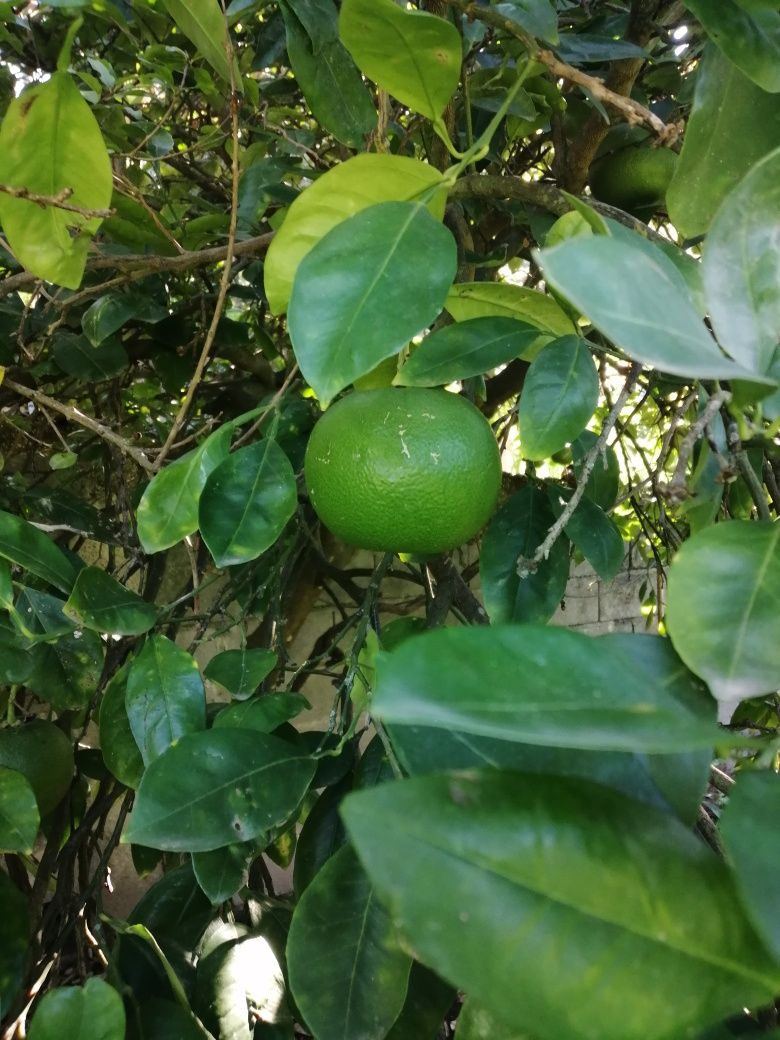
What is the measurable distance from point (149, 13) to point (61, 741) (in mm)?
1133

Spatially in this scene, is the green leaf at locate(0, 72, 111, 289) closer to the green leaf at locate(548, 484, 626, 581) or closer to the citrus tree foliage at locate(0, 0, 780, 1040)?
the citrus tree foliage at locate(0, 0, 780, 1040)

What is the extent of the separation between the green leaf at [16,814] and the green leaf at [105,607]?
0.17 meters

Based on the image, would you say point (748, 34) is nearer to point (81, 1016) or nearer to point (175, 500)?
point (175, 500)

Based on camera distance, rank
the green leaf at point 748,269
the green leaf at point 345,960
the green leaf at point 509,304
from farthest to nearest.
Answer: the green leaf at point 509,304 → the green leaf at point 345,960 → the green leaf at point 748,269

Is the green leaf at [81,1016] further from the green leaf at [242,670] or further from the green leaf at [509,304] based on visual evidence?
the green leaf at [509,304]

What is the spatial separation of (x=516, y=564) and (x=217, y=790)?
307 millimetres

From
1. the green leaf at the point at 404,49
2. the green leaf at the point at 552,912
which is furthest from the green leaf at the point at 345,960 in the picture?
the green leaf at the point at 404,49

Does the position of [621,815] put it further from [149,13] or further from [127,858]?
[127,858]

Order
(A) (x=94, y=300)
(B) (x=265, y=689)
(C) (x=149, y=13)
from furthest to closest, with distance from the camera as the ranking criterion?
(C) (x=149, y=13) → (A) (x=94, y=300) → (B) (x=265, y=689)

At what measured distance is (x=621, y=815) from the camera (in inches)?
11.4

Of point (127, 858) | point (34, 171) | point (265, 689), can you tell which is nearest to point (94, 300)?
point (34, 171)

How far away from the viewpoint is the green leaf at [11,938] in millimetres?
767

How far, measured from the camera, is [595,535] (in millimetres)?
729

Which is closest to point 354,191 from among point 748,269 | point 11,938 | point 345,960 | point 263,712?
point 748,269
